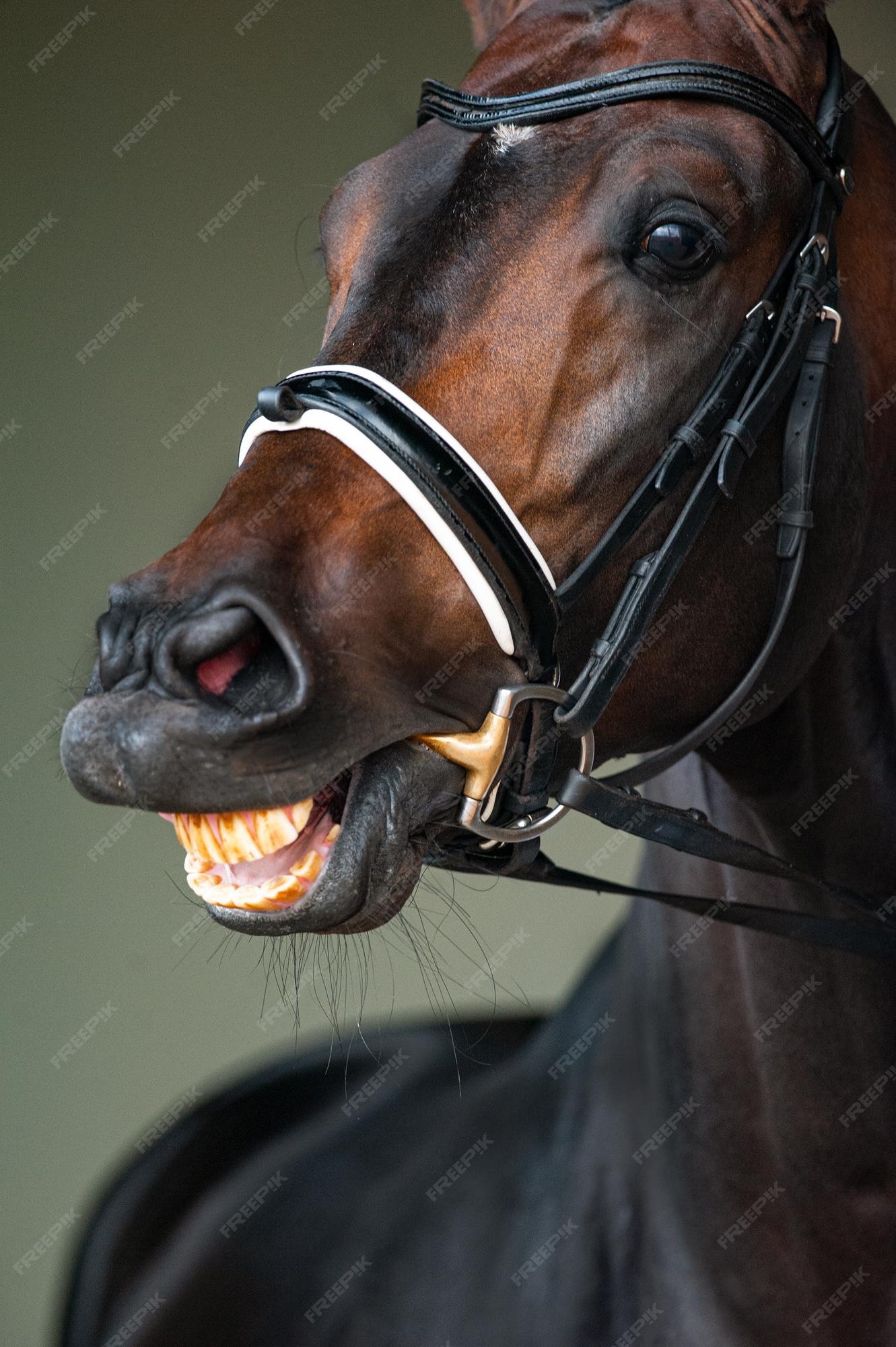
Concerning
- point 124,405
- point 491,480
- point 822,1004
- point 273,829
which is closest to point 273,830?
point 273,829

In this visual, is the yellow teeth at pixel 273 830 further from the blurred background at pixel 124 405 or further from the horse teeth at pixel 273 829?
the blurred background at pixel 124 405

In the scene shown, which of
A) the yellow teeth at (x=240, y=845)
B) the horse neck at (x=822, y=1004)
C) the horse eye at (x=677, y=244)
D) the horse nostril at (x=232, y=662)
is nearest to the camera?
the horse nostril at (x=232, y=662)

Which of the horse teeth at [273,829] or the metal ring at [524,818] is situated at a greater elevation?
the horse teeth at [273,829]

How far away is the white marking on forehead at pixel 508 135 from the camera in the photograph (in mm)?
1279

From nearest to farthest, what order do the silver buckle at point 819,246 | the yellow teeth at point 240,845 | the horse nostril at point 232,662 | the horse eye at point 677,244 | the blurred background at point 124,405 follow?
the horse nostril at point 232,662
the yellow teeth at point 240,845
the horse eye at point 677,244
the silver buckle at point 819,246
the blurred background at point 124,405

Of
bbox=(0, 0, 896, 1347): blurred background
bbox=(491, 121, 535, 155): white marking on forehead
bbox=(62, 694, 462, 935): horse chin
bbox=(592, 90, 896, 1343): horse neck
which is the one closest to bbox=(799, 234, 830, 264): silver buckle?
bbox=(592, 90, 896, 1343): horse neck

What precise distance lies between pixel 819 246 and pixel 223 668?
801mm

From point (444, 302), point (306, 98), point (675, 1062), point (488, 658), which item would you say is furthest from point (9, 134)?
point (675, 1062)

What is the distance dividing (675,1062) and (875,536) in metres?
0.75

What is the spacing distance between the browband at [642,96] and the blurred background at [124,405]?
1.60 metres

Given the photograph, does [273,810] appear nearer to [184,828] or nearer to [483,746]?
[184,828]

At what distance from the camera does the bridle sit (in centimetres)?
117

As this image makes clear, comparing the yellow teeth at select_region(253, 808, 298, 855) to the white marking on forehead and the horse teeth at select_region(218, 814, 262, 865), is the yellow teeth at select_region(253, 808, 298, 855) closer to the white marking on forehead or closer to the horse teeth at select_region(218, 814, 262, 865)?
the horse teeth at select_region(218, 814, 262, 865)

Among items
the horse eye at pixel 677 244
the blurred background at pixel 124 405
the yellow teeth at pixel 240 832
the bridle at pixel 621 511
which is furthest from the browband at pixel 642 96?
the blurred background at pixel 124 405
